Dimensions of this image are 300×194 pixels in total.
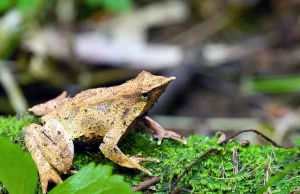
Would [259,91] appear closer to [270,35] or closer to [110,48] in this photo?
[270,35]

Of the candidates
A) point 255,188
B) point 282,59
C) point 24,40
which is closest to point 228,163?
point 255,188

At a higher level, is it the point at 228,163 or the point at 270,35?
the point at 270,35

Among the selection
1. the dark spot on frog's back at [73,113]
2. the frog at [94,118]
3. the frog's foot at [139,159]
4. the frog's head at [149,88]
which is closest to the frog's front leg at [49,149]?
the frog at [94,118]

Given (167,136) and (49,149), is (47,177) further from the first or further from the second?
(167,136)

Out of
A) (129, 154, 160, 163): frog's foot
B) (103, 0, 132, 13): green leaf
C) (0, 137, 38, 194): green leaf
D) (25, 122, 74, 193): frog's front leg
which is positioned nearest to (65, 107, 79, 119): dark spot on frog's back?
(25, 122, 74, 193): frog's front leg

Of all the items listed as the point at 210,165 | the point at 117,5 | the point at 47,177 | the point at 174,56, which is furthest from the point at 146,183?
the point at 174,56

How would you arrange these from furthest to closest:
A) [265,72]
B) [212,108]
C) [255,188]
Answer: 1. [265,72]
2. [212,108]
3. [255,188]

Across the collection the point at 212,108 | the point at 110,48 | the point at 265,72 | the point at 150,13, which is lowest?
the point at 212,108

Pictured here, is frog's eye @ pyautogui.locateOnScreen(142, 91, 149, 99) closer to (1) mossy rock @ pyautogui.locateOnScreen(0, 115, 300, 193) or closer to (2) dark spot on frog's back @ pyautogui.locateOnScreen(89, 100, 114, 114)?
(2) dark spot on frog's back @ pyautogui.locateOnScreen(89, 100, 114, 114)
